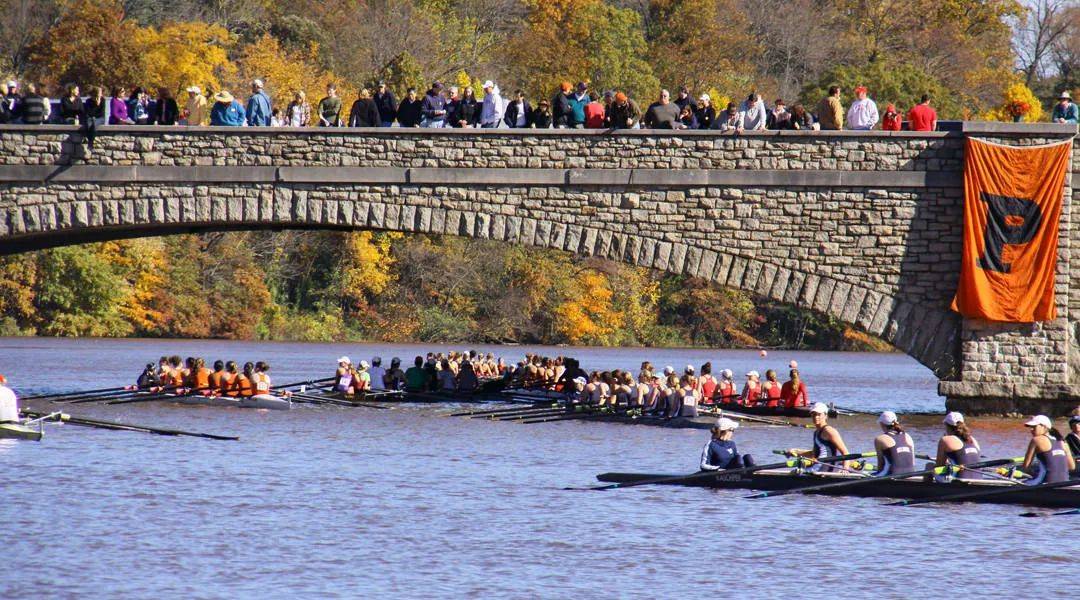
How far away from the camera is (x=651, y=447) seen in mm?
29047

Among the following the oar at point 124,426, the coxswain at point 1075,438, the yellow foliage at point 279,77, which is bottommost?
the oar at point 124,426

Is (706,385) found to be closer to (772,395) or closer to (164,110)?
(772,395)

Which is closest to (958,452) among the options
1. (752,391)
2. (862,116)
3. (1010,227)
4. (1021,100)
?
(1010,227)

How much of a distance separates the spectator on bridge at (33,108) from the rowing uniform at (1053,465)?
19.3 meters

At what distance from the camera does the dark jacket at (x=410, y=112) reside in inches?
1240

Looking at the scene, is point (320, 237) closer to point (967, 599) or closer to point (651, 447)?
point (651, 447)

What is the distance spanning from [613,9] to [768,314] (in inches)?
575

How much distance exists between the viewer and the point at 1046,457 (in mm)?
20828

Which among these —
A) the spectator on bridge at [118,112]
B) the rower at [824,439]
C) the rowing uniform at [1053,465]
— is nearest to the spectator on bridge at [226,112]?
the spectator on bridge at [118,112]

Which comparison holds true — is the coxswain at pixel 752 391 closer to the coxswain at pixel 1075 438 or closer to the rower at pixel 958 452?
the coxswain at pixel 1075 438

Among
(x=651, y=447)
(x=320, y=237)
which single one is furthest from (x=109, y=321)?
(x=651, y=447)

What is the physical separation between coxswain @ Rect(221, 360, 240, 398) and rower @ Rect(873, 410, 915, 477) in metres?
16.3

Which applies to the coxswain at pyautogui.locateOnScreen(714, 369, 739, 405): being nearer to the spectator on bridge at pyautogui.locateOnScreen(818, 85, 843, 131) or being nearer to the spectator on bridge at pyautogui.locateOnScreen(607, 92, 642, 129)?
the spectator on bridge at pyautogui.locateOnScreen(818, 85, 843, 131)

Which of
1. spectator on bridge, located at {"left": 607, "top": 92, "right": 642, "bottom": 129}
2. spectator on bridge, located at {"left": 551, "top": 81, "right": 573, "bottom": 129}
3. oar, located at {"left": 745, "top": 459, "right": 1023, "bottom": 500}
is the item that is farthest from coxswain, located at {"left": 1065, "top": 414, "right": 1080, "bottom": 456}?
spectator on bridge, located at {"left": 551, "top": 81, "right": 573, "bottom": 129}
